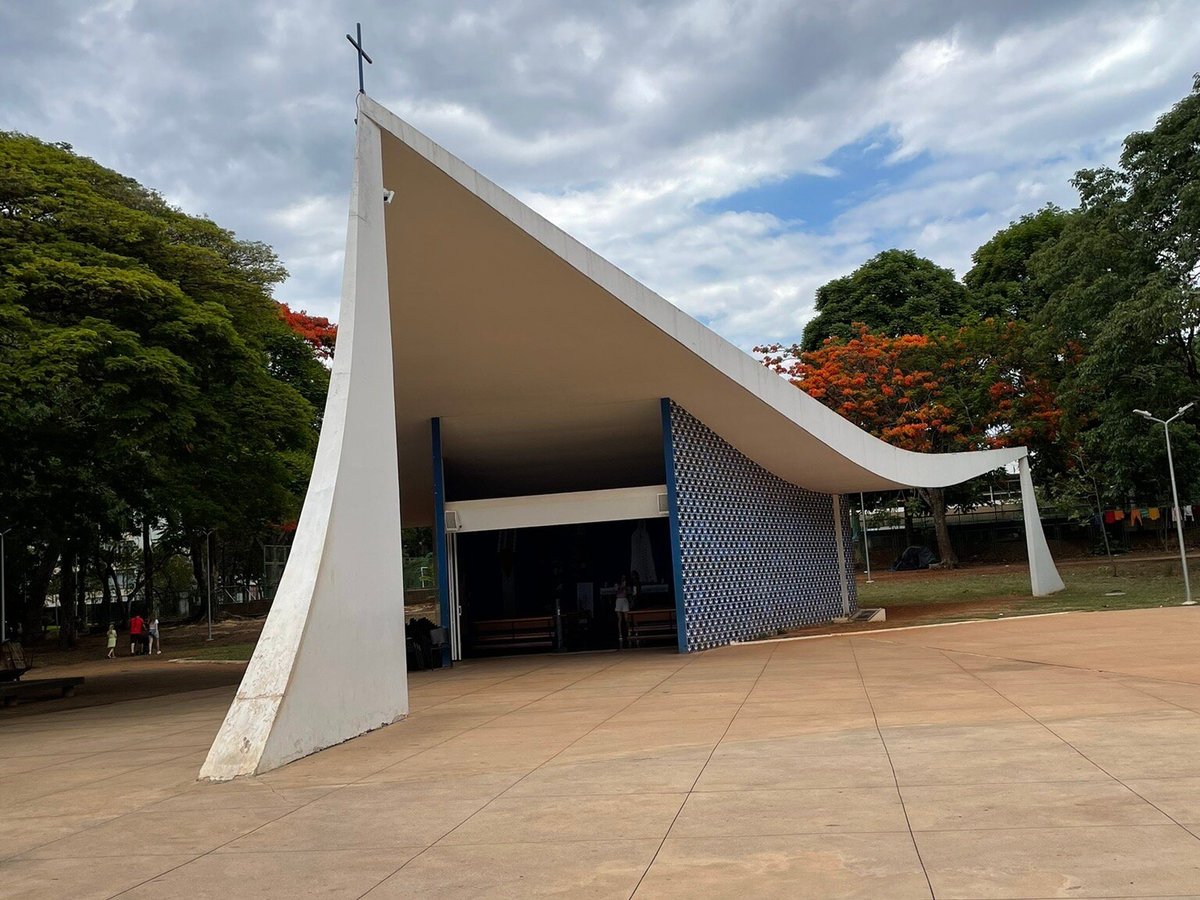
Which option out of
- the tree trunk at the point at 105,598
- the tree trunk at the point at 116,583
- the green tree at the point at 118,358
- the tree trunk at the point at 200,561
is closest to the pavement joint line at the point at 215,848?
the green tree at the point at 118,358

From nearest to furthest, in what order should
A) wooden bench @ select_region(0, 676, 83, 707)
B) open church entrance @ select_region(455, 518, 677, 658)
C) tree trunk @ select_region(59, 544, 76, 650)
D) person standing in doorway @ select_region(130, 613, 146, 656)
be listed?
wooden bench @ select_region(0, 676, 83, 707) → open church entrance @ select_region(455, 518, 677, 658) → person standing in doorway @ select_region(130, 613, 146, 656) → tree trunk @ select_region(59, 544, 76, 650)

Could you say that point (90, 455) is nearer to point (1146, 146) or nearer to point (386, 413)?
point (386, 413)

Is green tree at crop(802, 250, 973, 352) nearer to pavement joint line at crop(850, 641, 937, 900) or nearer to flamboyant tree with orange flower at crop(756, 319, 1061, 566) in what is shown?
flamboyant tree with orange flower at crop(756, 319, 1061, 566)

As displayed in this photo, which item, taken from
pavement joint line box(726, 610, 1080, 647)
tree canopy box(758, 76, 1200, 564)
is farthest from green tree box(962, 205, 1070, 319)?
pavement joint line box(726, 610, 1080, 647)

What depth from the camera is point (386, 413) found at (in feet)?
28.2

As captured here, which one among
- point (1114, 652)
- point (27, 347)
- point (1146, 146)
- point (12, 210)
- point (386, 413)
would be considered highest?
point (1146, 146)

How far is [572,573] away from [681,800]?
17815 mm

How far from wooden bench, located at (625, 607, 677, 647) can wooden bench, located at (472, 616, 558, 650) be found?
4.27 feet

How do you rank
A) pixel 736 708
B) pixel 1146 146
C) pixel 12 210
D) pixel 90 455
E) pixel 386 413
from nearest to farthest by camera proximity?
pixel 736 708 < pixel 386 413 < pixel 12 210 < pixel 90 455 < pixel 1146 146

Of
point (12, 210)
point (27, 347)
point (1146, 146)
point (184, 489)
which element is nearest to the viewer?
point (27, 347)

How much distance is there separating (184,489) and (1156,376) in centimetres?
1995

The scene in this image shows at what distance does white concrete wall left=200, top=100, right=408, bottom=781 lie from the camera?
252 inches

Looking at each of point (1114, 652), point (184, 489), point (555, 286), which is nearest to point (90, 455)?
point (184, 489)

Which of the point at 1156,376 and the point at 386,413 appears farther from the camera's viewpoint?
the point at 1156,376
